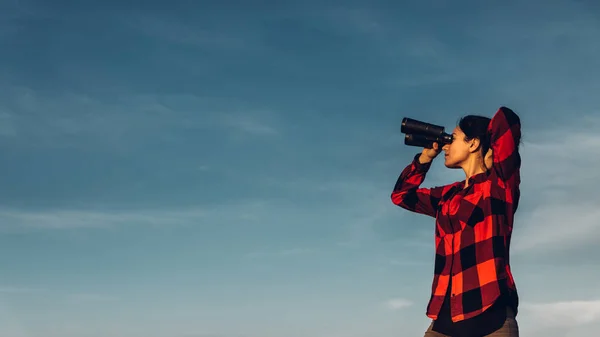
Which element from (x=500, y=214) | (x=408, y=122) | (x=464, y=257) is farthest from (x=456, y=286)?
(x=408, y=122)

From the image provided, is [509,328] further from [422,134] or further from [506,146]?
[422,134]

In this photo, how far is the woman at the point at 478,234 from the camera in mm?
5746

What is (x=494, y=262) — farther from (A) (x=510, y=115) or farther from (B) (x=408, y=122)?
(B) (x=408, y=122)

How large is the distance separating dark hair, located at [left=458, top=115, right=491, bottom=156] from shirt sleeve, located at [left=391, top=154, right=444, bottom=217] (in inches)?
30.5

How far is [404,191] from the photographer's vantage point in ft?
24.2

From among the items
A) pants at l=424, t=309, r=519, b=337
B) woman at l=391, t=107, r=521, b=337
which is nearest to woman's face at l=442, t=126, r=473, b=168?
woman at l=391, t=107, r=521, b=337

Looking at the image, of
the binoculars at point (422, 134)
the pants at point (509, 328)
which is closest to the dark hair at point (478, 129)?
the binoculars at point (422, 134)

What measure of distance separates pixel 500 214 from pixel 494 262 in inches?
17.3

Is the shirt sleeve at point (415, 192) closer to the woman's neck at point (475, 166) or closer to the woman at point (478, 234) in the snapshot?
the woman at point (478, 234)

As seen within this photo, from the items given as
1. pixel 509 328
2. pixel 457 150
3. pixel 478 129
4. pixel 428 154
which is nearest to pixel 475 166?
pixel 457 150

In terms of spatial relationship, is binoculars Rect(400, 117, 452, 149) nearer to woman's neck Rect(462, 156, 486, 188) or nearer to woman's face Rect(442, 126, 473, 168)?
woman's face Rect(442, 126, 473, 168)

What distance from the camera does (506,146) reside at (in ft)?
19.7

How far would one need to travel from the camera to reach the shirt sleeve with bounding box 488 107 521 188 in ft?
19.6

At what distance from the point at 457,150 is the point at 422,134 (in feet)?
1.47
